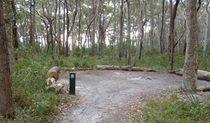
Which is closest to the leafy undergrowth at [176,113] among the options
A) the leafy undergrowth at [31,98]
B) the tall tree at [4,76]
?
the leafy undergrowth at [31,98]

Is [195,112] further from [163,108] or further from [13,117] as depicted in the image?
[13,117]

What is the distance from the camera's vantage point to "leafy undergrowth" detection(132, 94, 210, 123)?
154 inches

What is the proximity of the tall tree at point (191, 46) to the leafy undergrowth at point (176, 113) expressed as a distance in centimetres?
150

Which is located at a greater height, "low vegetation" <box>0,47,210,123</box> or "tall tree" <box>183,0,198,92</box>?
"tall tree" <box>183,0,198,92</box>

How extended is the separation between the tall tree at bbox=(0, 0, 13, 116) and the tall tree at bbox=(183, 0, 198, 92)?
5.26 meters

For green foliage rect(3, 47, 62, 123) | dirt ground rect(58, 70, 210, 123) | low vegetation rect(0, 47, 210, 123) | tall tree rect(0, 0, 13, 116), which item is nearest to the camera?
tall tree rect(0, 0, 13, 116)

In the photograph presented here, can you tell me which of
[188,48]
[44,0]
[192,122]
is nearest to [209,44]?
[188,48]

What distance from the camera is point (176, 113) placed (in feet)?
13.9

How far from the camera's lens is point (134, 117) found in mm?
4406

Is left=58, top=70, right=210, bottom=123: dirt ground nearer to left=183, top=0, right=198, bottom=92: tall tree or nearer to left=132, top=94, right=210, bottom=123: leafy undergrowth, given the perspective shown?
left=132, top=94, right=210, bottom=123: leafy undergrowth

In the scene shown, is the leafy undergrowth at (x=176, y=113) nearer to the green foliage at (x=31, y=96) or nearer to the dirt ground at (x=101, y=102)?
the dirt ground at (x=101, y=102)

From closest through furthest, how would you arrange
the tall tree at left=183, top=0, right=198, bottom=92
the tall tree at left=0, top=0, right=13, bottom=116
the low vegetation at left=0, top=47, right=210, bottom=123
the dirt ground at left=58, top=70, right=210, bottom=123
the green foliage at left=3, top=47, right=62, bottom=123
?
the tall tree at left=0, top=0, right=13, bottom=116 < the low vegetation at left=0, top=47, right=210, bottom=123 < the green foliage at left=3, top=47, right=62, bottom=123 < the dirt ground at left=58, top=70, right=210, bottom=123 < the tall tree at left=183, top=0, right=198, bottom=92

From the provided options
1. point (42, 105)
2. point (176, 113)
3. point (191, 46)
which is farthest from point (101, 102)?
point (191, 46)

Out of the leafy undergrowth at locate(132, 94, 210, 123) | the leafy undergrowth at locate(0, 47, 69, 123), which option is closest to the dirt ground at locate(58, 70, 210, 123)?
the leafy undergrowth at locate(0, 47, 69, 123)
